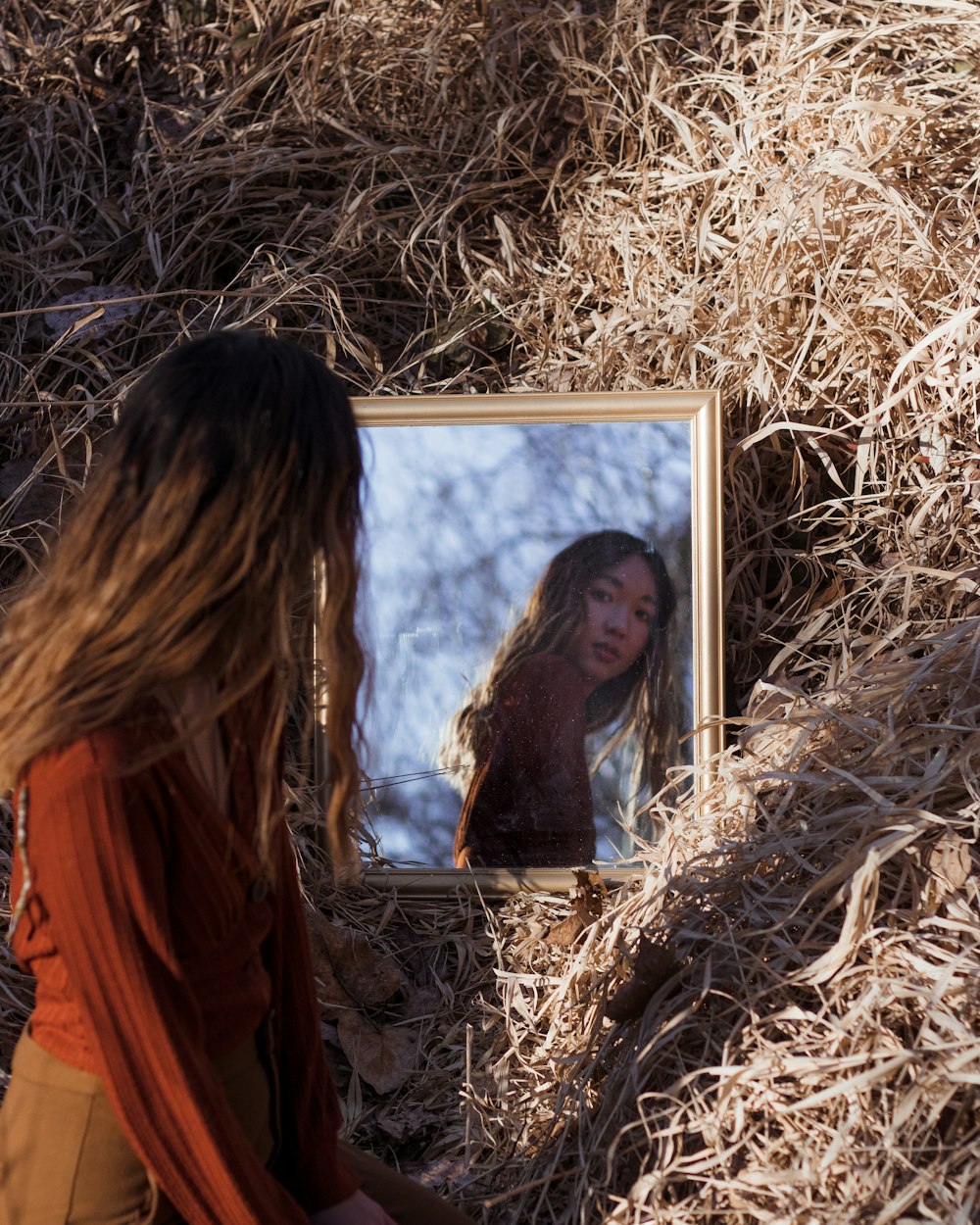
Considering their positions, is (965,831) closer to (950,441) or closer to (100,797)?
(950,441)

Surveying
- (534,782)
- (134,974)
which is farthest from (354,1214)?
(534,782)

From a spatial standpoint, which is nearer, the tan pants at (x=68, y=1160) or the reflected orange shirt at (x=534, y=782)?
the tan pants at (x=68, y=1160)

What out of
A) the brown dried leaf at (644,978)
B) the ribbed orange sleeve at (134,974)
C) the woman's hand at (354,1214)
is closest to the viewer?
the ribbed orange sleeve at (134,974)

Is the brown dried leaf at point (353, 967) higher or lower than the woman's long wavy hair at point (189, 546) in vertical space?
lower

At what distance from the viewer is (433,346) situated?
A: 7.82 ft

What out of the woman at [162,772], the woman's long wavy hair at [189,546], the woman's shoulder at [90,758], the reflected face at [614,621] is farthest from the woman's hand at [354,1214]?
the reflected face at [614,621]

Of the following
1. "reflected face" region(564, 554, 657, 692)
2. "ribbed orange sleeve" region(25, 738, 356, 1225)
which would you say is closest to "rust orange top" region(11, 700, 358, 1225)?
"ribbed orange sleeve" region(25, 738, 356, 1225)

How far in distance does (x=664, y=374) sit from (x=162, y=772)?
1.43 meters

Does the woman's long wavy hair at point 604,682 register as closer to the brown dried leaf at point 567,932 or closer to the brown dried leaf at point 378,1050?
the brown dried leaf at point 567,932

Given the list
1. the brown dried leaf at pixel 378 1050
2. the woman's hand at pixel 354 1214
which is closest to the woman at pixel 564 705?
the brown dried leaf at pixel 378 1050

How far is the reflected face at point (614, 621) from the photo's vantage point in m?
2.03

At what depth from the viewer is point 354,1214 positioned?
4.05 ft

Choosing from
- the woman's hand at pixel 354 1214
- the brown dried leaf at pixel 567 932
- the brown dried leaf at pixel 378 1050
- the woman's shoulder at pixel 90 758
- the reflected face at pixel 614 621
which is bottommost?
the brown dried leaf at pixel 378 1050

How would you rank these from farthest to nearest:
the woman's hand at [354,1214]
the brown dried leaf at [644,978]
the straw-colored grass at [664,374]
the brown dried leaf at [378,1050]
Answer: the brown dried leaf at [378,1050], the brown dried leaf at [644,978], the straw-colored grass at [664,374], the woman's hand at [354,1214]
